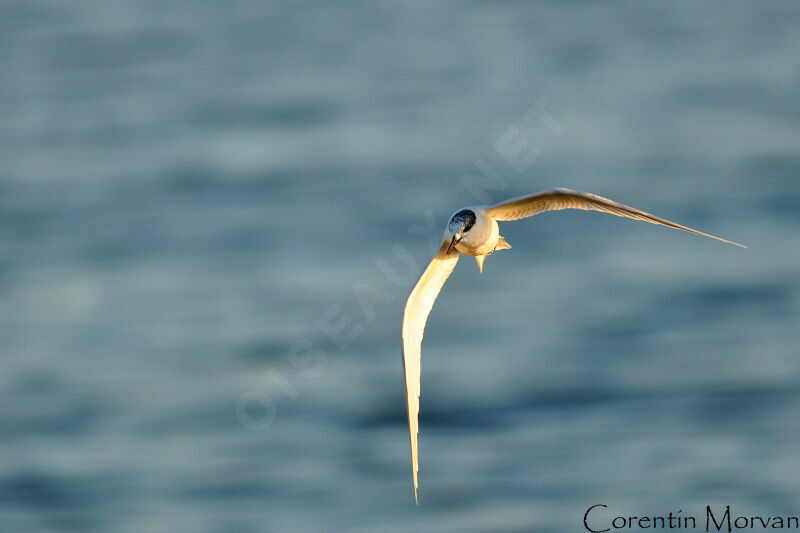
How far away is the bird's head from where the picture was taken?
757 centimetres

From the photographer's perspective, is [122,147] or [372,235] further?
[122,147]

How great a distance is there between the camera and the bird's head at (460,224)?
7.57 meters

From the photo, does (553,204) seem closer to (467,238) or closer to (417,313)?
(467,238)

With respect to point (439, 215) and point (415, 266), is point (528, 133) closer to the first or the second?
point (439, 215)

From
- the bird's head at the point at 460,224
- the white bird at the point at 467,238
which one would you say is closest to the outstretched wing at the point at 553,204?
the white bird at the point at 467,238

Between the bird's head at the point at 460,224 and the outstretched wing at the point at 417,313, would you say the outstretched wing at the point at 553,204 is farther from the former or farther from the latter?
the outstretched wing at the point at 417,313

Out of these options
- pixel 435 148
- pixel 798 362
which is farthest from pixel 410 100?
pixel 798 362

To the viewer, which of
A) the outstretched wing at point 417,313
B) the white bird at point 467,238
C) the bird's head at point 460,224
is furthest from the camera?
the outstretched wing at point 417,313

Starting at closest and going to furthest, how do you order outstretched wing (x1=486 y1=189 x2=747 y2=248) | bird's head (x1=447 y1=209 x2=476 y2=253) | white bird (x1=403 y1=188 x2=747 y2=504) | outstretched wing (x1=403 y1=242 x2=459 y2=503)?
outstretched wing (x1=486 y1=189 x2=747 y2=248) < white bird (x1=403 y1=188 x2=747 y2=504) < bird's head (x1=447 y1=209 x2=476 y2=253) < outstretched wing (x1=403 y1=242 x2=459 y2=503)

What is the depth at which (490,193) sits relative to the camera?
48.3 feet

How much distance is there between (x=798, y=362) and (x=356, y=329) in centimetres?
375

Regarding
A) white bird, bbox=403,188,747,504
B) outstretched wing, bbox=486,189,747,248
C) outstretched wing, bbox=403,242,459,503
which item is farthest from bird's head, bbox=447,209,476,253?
outstretched wing, bbox=403,242,459,503

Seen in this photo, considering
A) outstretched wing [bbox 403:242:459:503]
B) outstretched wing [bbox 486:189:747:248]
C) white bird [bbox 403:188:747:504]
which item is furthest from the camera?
outstretched wing [bbox 403:242:459:503]

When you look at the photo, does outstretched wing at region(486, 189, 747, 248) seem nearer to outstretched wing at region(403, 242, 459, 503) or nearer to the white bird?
the white bird
